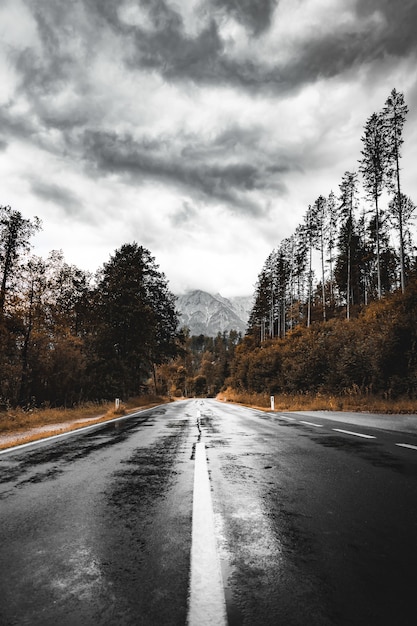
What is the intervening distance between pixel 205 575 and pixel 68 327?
31.2m

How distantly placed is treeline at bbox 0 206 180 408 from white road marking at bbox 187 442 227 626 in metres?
18.4

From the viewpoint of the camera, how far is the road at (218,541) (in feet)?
5.74

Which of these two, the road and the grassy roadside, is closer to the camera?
the road

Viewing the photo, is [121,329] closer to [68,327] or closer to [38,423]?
[68,327]

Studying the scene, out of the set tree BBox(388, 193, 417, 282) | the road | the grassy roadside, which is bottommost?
the grassy roadside

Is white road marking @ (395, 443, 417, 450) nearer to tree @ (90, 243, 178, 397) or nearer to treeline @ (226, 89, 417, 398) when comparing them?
treeline @ (226, 89, 417, 398)

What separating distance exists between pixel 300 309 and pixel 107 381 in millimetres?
43491

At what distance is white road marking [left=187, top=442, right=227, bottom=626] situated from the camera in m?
1.65

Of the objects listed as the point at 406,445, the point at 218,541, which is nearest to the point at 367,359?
the point at 406,445

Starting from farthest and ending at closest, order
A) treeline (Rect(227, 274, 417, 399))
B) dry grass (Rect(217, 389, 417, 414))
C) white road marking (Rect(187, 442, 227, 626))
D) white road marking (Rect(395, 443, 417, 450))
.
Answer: treeline (Rect(227, 274, 417, 399)) < dry grass (Rect(217, 389, 417, 414)) < white road marking (Rect(395, 443, 417, 450)) < white road marking (Rect(187, 442, 227, 626))

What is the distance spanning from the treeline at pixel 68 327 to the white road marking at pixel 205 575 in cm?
1842

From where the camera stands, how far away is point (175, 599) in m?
1.82

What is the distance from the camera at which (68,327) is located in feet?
102

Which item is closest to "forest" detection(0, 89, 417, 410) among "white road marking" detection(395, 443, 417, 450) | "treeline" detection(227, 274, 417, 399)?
"treeline" detection(227, 274, 417, 399)
